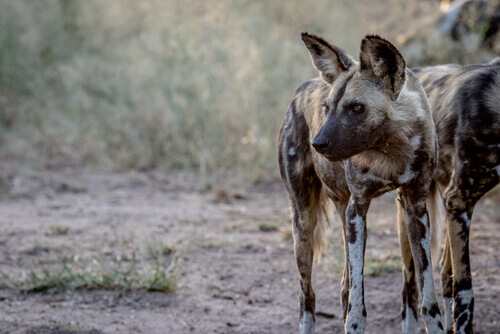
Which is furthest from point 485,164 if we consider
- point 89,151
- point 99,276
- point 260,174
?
point 89,151

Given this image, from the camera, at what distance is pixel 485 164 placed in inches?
108

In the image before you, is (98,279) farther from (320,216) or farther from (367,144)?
(367,144)

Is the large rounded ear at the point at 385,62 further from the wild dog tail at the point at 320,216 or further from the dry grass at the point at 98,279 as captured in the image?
the dry grass at the point at 98,279

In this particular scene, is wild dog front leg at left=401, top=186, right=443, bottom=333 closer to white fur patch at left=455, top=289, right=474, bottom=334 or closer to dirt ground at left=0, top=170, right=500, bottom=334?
white fur patch at left=455, top=289, right=474, bottom=334

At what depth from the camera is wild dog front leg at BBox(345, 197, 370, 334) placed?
7.98 feet

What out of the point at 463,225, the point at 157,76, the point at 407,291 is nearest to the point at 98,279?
the point at 407,291

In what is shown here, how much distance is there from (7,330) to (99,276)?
0.66 metres

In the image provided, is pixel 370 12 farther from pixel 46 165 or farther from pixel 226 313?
pixel 226 313

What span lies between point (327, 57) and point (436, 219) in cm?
122

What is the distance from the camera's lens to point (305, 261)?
290 centimetres

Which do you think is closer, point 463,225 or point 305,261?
point 463,225

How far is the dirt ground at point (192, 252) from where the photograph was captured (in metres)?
3.22

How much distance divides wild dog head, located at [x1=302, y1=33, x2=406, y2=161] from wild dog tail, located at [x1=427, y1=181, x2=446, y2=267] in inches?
39.5

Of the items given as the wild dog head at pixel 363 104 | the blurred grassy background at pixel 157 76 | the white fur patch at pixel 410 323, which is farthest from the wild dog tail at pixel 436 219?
the blurred grassy background at pixel 157 76
